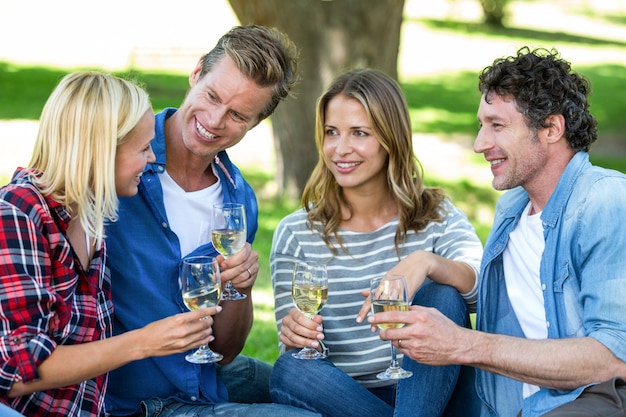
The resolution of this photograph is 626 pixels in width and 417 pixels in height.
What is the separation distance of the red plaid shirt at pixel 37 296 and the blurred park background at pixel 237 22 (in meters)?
3.06

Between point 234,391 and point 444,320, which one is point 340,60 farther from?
point 444,320

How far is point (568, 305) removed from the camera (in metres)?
3.81

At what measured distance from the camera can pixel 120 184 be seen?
3508 mm

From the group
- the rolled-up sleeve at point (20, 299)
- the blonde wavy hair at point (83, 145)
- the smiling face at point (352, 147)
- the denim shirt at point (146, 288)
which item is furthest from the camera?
the smiling face at point (352, 147)

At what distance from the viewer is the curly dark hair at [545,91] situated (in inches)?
159

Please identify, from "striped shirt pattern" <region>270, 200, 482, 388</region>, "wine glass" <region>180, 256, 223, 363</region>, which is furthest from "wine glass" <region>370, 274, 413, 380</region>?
"striped shirt pattern" <region>270, 200, 482, 388</region>

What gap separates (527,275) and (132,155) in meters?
1.92

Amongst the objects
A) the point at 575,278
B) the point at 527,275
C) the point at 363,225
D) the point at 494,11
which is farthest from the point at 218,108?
the point at 494,11

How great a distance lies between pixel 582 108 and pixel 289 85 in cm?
147

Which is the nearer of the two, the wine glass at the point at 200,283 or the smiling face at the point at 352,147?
the wine glass at the point at 200,283

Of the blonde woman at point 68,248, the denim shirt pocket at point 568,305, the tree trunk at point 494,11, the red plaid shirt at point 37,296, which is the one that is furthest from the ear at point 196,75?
the tree trunk at point 494,11

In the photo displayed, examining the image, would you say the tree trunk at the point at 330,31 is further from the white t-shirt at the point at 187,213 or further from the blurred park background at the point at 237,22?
the white t-shirt at the point at 187,213

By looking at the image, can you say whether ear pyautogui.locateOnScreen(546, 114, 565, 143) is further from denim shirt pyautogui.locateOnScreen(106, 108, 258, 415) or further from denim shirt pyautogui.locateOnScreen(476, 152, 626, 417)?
denim shirt pyautogui.locateOnScreen(106, 108, 258, 415)

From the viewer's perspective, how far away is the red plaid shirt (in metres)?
3.11
